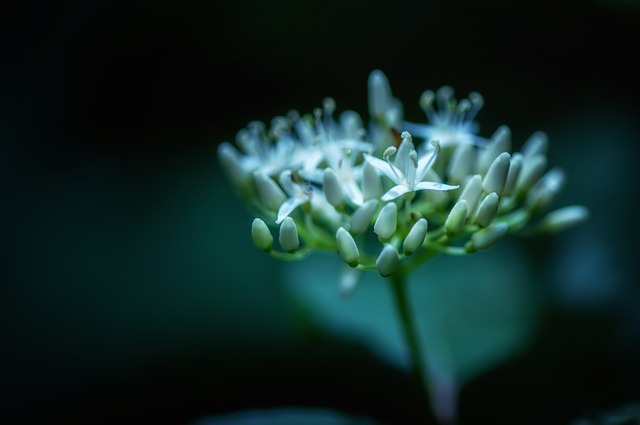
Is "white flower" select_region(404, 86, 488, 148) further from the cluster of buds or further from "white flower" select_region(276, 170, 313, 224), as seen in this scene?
"white flower" select_region(276, 170, 313, 224)

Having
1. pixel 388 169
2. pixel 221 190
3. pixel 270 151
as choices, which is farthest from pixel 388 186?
pixel 221 190

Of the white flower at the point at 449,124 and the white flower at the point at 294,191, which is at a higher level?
the white flower at the point at 449,124

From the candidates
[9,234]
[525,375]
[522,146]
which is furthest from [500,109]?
[9,234]

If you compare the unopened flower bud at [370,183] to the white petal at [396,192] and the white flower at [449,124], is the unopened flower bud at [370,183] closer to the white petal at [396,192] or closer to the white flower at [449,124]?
the white petal at [396,192]

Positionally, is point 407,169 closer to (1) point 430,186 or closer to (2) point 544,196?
(1) point 430,186

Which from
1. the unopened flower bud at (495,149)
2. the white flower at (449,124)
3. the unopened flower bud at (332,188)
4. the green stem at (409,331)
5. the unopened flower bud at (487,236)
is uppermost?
the white flower at (449,124)

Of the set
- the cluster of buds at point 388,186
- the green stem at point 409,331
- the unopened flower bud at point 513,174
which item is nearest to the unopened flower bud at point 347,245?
the cluster of buds at point 388,186

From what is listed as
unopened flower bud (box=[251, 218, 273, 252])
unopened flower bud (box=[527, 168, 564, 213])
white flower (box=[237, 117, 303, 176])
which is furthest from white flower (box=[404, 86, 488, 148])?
unopened flower bud (box=[251, 218, 273, 252])

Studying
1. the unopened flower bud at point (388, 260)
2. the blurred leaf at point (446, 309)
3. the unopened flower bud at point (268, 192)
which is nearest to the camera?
the unopened flower bud at point (388, 260)

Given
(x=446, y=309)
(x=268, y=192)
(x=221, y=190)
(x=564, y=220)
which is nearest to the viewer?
(x=268, y=192)
